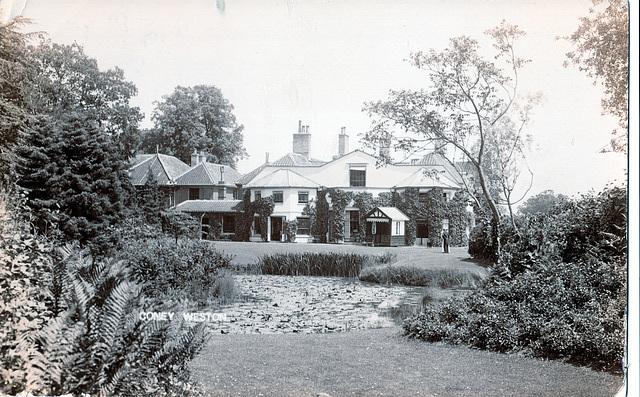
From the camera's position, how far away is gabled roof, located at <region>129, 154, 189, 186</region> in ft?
16.1

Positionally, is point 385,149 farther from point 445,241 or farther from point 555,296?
point 555,296

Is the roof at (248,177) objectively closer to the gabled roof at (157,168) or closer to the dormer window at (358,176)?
the gabled roof at (157,168)

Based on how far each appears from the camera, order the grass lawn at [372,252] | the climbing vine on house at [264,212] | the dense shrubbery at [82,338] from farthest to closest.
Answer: the climbing vine on house at [264,212] < the grass lawn at [372,252] < the dense shrubbery at [82,338]

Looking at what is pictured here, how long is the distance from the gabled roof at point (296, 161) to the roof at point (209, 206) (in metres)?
0.61

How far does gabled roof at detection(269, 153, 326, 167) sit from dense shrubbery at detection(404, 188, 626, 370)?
5.79 ft

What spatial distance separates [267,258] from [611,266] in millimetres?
3317

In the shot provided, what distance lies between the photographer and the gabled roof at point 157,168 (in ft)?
16.1

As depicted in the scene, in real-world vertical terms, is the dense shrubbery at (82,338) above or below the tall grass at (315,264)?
below

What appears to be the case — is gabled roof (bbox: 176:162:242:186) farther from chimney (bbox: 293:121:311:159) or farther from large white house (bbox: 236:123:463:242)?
chimney (bbox: 293:121:311:159)

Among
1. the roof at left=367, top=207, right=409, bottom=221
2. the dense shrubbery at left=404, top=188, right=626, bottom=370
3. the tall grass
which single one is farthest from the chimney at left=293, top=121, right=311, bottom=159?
the dense shrubbery at left=404, top=188, right=626, bottom=370

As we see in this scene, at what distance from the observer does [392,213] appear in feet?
16.6

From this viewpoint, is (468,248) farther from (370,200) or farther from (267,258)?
(267,258)

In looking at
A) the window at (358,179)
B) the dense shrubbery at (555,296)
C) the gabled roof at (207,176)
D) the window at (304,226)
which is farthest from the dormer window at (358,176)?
the dense shrubbery at (555,296)

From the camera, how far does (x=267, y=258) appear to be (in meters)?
5.45
